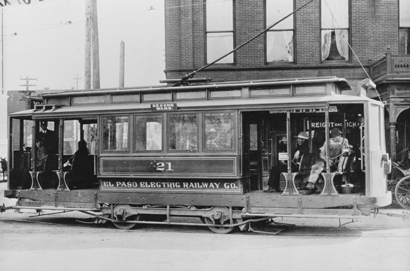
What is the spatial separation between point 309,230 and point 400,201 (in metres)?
3.97

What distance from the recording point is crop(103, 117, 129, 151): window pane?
33.9ft

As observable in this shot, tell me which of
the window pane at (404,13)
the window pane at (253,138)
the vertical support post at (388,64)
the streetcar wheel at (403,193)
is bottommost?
the streetcar wheel at (403,193)

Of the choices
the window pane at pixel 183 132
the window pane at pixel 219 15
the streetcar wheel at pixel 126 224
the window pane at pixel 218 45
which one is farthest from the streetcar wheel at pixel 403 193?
the window pane at pixel 219 15

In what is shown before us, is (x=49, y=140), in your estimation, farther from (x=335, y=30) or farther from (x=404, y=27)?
(x=404, y=27)

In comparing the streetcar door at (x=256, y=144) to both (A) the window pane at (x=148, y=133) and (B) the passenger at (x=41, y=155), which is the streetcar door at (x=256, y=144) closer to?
(A) the window pane at (x=148, y=133)

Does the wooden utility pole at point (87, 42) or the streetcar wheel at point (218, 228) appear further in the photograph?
the wooden utility pole at point (87, 42)

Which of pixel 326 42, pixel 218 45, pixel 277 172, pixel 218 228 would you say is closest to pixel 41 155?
pixel 218 228

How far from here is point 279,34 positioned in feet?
56.0

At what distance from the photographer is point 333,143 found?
31.5 ft

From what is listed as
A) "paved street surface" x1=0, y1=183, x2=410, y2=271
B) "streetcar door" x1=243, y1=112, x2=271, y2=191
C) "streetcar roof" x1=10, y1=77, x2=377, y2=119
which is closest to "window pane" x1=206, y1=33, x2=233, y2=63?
"streetcar door" x1=243, y1=112, x2=271, y2=191

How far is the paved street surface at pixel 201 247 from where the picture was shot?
6.93 metres

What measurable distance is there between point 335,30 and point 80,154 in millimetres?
9762

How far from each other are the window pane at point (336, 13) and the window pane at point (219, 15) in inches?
125

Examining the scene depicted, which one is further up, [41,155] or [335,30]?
[335,30]
